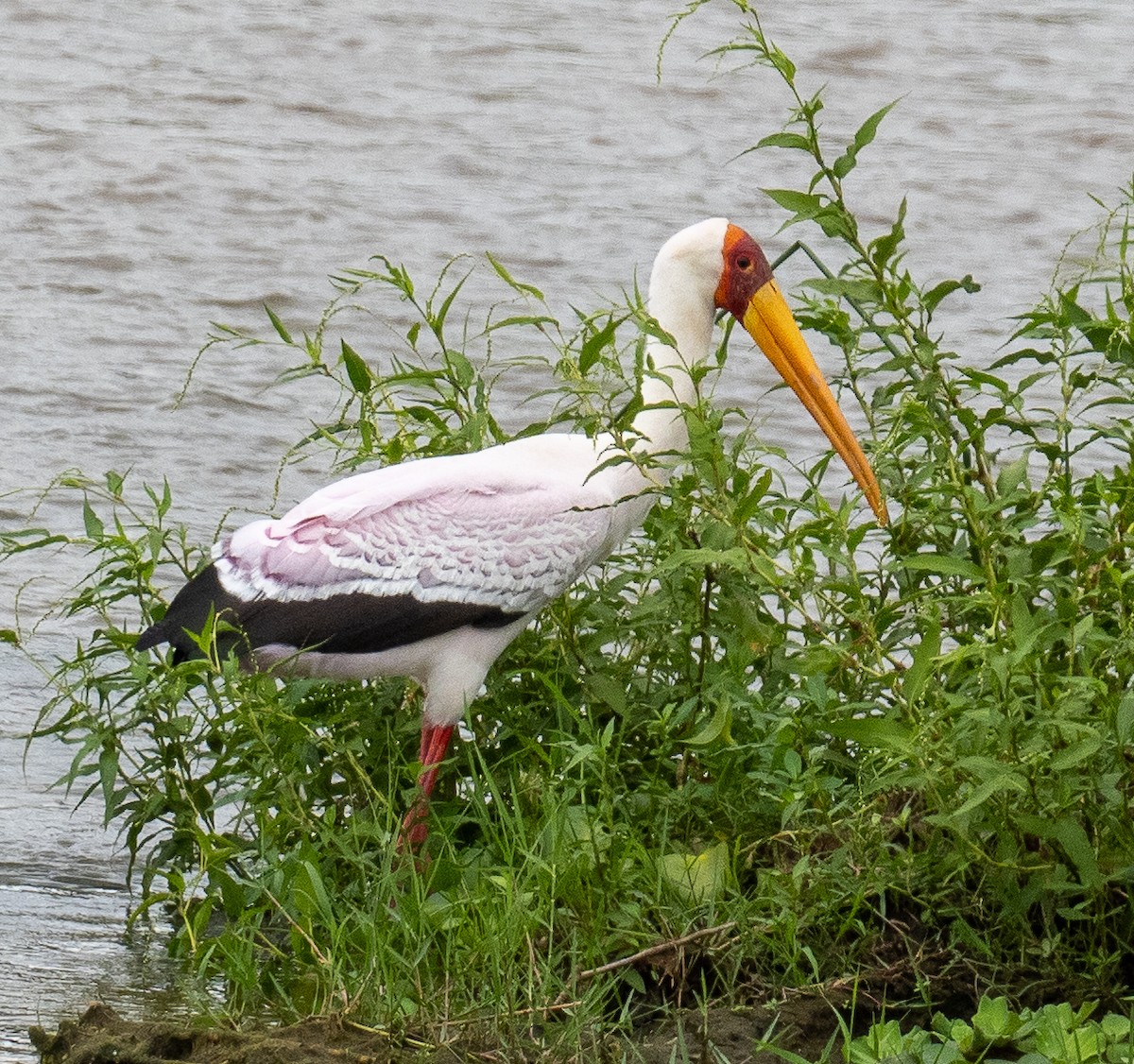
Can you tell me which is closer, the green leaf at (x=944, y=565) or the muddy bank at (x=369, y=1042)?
the muddy bank at (x=369, y=1042)

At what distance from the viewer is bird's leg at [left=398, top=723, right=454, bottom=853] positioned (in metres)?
3.62

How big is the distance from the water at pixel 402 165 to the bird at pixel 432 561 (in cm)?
145

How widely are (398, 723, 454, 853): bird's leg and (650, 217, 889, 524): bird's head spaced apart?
0.96m

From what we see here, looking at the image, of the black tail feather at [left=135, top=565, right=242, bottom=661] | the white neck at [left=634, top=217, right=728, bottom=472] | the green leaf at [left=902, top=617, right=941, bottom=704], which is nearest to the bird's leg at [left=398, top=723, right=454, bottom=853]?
the black tail feather at [left=135, top=565, right=242, bottom=661]

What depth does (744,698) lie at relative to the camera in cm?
354

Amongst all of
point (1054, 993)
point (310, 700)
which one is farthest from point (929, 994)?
point (310, 700)

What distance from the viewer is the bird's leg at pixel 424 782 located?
362 centimetres

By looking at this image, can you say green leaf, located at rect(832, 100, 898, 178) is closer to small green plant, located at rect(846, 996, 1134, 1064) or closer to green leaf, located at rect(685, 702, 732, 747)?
green leaf, located at rect(685, 702, 732, 747)

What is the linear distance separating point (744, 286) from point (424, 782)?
48.3 inches

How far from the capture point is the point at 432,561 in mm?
4008

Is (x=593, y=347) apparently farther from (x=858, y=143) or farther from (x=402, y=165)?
(x=402, y=165)

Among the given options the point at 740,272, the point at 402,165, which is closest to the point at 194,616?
the point at 740,272

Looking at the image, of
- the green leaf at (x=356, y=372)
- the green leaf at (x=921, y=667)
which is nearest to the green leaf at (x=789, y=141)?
the green leaf at (x=921, y=667)

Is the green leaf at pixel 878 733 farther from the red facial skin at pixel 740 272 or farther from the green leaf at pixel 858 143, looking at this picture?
the red facial skin at pixel 740 272
